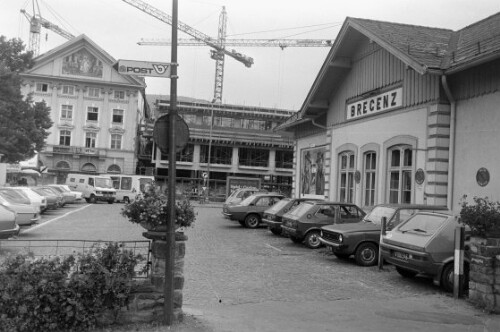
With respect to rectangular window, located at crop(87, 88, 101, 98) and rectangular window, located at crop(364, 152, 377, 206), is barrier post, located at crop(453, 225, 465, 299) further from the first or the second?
rectangular window, located at crop(87, 88, 101, 98)

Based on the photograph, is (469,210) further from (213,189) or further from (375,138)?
(213,189)

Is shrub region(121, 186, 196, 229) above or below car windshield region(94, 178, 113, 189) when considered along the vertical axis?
above

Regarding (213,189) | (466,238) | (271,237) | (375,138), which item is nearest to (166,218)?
(466,238)

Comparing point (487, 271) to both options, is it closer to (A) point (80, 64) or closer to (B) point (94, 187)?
(B) point (94, 187)

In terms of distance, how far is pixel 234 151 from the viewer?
69.2 metres

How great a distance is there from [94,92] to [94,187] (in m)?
25.5

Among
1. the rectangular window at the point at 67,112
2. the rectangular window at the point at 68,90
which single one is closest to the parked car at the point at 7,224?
the rectangular window at the point at 67,112

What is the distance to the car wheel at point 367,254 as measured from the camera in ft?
40.8

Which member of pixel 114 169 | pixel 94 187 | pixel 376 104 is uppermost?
pixel 376 104

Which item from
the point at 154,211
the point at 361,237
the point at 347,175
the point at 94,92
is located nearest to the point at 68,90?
the point at 94,92

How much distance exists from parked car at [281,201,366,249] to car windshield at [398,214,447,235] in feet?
16.3

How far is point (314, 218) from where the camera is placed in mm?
15859

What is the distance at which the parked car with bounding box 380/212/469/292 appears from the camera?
9.59 m

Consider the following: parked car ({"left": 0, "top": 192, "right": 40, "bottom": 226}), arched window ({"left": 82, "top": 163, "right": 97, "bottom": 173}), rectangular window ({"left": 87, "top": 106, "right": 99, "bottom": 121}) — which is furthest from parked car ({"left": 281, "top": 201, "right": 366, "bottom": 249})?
rectangular window ({"left": 87, "top": 106, "right": 99, "bottom": 121})
